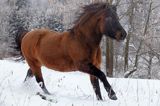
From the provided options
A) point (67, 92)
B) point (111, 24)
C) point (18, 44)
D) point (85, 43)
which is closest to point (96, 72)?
point (85, 43)

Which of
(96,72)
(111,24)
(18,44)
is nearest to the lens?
(111,24)

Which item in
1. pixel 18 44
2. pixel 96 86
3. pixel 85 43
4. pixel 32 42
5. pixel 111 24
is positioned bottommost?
pixel 96 86

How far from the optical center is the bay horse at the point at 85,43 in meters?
6.72

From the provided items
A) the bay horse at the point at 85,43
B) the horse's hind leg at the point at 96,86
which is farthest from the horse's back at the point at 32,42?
the horse's hind leg at the point at 96,86

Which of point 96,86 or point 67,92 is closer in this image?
point 96,86

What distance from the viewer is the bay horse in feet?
22.0

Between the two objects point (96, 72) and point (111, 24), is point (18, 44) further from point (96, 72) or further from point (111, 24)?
point (111, 24)

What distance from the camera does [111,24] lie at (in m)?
6.62

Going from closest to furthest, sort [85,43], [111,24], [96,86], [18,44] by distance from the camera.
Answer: [111,24], [85,43], [96,86], [18,44]

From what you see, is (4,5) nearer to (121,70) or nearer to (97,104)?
(121,70)

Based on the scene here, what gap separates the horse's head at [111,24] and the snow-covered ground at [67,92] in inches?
43.2

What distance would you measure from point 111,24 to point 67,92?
1.99 m

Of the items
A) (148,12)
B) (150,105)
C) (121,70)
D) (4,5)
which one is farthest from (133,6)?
(4,5)

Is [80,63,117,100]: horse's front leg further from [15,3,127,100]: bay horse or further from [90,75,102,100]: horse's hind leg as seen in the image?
[90,75,102,100]: horse's hind leg
